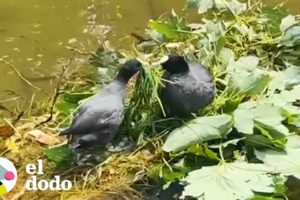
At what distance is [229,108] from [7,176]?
61cm

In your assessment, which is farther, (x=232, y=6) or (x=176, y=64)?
(x=232, y=6)

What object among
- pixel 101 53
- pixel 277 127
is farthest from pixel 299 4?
pixel 277 127

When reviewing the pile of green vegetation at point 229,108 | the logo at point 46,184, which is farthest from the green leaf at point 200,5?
the logo at point 46,184

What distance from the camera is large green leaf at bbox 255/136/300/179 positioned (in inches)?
82.5

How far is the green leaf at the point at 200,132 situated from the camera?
2158 millimetres

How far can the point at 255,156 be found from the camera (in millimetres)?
2172

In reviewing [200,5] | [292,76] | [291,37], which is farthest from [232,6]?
[292,76]

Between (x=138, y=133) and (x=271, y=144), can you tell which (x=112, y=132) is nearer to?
(x=138, y=133)

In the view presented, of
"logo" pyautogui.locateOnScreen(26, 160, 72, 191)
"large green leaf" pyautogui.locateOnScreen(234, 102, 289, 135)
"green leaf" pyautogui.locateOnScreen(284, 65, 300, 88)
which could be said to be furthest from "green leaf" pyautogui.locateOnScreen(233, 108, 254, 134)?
"logo" pyautogui.locateOnScreen(26, 160, 72, 191)

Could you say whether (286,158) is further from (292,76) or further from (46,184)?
(46,184)

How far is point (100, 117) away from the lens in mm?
2203

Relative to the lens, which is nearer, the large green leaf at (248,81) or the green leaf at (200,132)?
the green leaf at (200,132)

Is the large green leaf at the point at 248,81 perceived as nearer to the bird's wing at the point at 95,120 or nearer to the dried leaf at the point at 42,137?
the bird's wing at the point at 95,120

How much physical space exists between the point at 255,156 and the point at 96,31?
1.15m
